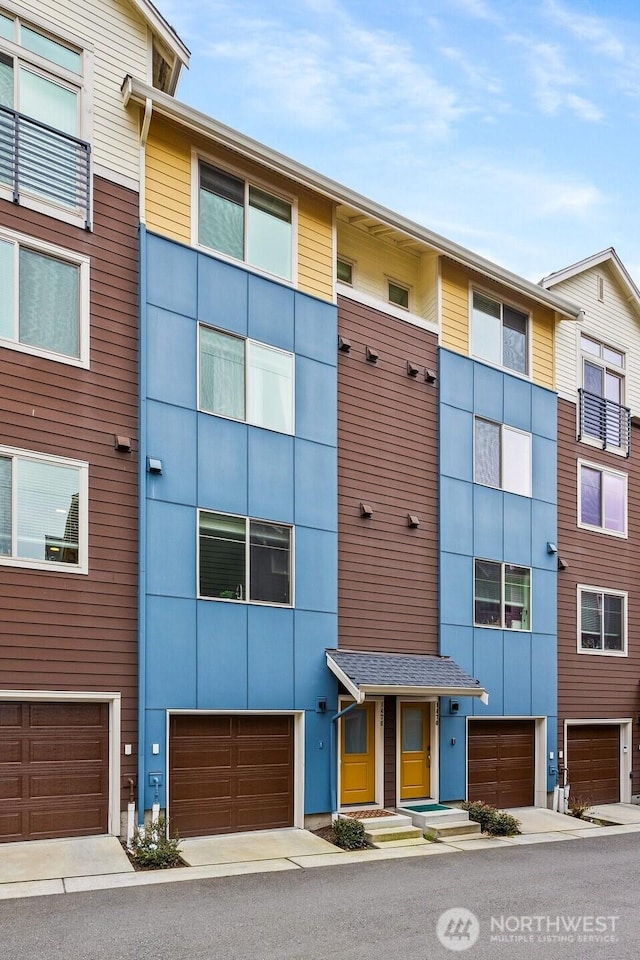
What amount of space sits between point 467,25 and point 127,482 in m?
9.07

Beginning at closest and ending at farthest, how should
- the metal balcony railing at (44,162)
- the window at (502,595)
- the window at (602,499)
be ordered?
the metal balcony railing at (44,162) < the window at (502,595) < the window at (602,499)

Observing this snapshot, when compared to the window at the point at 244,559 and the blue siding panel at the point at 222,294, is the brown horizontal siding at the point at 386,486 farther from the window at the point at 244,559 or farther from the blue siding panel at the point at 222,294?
the blue siding panel at the point at 222,294

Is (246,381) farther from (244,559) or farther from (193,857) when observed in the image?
(193,857)

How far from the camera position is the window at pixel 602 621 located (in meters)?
19.8

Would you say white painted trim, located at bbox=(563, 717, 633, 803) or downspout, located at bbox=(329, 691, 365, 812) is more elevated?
downspout, located at bbox=(329, 691, 365, 812)

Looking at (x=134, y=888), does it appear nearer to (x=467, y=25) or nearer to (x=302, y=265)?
(x=302, y=265)

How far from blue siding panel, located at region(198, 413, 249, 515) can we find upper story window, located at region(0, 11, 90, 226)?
3.34 metres

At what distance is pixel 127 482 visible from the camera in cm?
1248

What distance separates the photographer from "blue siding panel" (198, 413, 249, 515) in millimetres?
13312

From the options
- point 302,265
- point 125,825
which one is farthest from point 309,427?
point 125,825

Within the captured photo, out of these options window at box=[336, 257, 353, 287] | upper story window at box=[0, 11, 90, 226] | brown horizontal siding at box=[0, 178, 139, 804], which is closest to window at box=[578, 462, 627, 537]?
window at box=[336, 257, 353, 287]

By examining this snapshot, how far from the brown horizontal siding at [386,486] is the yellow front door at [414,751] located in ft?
1.53

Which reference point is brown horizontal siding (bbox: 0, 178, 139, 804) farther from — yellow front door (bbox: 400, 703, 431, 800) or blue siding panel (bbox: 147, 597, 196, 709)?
yellow front door (bbox: 400, 703, 431, 800)

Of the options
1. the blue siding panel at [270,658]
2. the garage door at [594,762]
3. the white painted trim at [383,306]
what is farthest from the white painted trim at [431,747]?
the white painted trim at [383,306]
